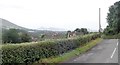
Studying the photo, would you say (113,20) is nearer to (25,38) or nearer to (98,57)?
(98,57)

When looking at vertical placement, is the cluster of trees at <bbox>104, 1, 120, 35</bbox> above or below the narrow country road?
above

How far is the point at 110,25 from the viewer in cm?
7694

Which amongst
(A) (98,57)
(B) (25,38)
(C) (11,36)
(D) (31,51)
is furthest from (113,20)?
(C) (11,36)

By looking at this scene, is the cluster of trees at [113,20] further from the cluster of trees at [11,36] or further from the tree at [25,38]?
the cluster of trees at [11,36]

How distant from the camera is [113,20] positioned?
74000 millimetres

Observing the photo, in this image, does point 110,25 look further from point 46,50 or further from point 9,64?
point 9,64

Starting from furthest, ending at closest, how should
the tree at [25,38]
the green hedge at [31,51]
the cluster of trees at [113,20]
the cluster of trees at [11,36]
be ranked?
1. the cluster of trees at [113,20]
2. the tree at [25,38]
3. the green hedge at [31,51]
4. the cluster of trees at [11,36]

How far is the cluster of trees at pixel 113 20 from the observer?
71875 millimetres

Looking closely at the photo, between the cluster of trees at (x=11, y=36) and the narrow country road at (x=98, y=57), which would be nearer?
the cluster of trees at (x=11, y=36)

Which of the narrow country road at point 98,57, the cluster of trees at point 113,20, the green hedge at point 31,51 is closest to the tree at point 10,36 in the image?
the green hedge at point 31,51

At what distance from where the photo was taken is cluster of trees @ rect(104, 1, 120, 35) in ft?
236

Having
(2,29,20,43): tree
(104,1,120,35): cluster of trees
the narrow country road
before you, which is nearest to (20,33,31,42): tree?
(2,29,20,43): tree

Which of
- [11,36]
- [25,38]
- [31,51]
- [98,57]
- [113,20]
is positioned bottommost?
[98,57]

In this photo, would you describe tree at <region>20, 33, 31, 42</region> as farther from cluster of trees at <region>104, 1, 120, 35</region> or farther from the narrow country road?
cluster of trees at <region>104, 1, 120, 35</region>
